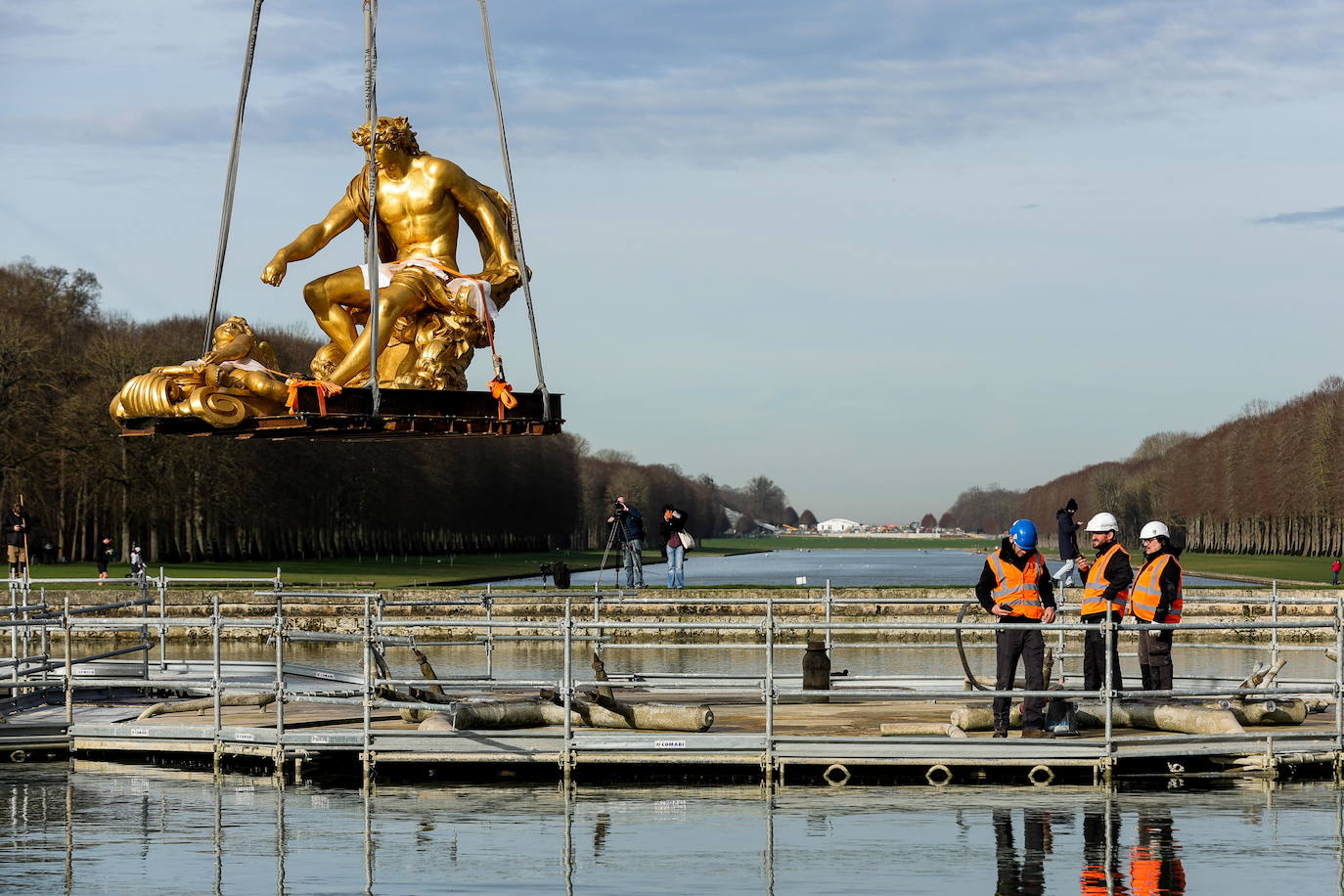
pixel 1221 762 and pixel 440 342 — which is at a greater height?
pixel 440 342

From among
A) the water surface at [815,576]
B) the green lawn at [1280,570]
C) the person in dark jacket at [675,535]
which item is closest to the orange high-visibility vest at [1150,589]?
the person in dark jacket at [675,535]

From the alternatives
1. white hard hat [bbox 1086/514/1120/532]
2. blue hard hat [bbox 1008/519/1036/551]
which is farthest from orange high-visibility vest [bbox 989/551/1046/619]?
white hard hat [bbox 1086/514/1120/532]

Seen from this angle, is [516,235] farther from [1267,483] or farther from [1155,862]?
[1267,483]

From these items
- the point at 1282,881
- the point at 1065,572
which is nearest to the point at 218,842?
the point at 1282,881

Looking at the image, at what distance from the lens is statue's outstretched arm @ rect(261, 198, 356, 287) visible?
2364 cm

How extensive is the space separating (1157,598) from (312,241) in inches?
440

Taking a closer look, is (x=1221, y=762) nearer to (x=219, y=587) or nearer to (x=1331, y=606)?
(x=1331, y=606)

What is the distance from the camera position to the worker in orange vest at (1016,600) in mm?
20094

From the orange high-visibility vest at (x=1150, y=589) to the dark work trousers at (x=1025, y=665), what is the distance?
4.97 feet

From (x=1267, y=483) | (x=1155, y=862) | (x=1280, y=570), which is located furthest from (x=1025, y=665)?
(x=1267, y=483)

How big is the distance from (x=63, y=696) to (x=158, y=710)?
3.89m

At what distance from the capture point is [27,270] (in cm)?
10519

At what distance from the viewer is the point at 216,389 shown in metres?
21.7

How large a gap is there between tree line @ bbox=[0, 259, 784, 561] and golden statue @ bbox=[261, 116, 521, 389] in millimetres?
51657
